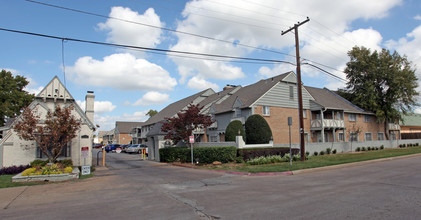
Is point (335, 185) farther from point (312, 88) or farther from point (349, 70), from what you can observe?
point (349, 70)

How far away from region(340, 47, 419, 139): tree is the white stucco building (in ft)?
129

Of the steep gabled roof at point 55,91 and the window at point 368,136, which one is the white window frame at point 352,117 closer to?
the window at point 368,136

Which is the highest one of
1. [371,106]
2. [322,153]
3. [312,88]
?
[312,88]

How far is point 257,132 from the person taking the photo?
24562 mm

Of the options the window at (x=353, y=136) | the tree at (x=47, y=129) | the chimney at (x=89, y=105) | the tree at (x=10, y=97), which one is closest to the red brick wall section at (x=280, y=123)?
the window at (x=353, y=136)

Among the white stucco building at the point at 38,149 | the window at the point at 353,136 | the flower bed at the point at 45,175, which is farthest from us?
the window at the point at 353,136

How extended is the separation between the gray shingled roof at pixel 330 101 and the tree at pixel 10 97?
40.4 m

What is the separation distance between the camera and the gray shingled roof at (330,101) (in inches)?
1390

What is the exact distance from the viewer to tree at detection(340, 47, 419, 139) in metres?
40.3

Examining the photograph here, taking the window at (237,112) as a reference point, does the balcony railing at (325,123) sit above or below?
below

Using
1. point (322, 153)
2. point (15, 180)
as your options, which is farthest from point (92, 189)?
point (322, 153)

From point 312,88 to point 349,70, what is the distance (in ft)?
25.2

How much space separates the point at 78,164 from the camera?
19.5m

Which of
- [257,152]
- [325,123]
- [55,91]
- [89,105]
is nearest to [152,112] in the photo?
[325,123]
